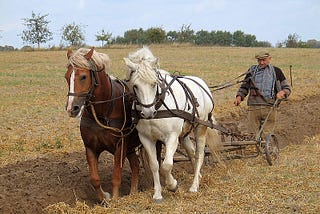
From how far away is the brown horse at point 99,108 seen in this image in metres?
5.61

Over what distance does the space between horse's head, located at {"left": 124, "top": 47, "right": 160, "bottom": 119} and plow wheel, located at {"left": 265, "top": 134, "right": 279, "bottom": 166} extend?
2991mm

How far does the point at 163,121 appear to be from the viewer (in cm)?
612

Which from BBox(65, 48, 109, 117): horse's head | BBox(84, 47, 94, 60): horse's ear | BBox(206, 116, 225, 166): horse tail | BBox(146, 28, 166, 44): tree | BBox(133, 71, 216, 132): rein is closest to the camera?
BBox(65, 48, 109, 117): horse's head

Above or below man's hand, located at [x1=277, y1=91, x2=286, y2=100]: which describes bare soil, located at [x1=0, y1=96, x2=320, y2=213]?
below

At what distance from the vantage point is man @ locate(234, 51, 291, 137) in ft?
28.2

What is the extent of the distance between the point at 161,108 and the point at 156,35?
54.2 m

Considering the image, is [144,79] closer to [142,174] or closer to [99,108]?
[99,108]

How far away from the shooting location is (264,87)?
8695mm

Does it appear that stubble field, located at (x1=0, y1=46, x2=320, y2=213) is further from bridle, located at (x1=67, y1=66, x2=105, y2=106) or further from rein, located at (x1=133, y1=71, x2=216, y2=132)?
bridle, located at (x1=67, y1=66, x2=105, y2=106)

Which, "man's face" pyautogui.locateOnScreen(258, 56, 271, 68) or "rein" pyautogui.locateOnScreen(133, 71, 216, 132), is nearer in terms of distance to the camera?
"rein" pyautogui.locateOnScreen(133, 71, 216, 132)

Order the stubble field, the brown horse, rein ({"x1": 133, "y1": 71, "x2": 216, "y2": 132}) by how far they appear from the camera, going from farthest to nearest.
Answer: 1. rein ({"x1": 133, "y1": 71, "x2": 216, "y2": 132})
2. the stubble field
3. the brown horse

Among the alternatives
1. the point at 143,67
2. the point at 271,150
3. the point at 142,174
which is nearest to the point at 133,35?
the point at 271,150

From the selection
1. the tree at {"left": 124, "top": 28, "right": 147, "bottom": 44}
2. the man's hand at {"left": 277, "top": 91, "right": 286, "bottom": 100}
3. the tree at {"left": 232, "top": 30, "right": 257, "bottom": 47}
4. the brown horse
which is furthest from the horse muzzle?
the tree at {"left": 232, "top": 30, "right": 257, "bottom": 47}

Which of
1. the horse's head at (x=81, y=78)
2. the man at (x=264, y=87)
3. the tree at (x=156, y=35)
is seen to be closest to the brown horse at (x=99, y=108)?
the horse's head at (x=81, y=78)
